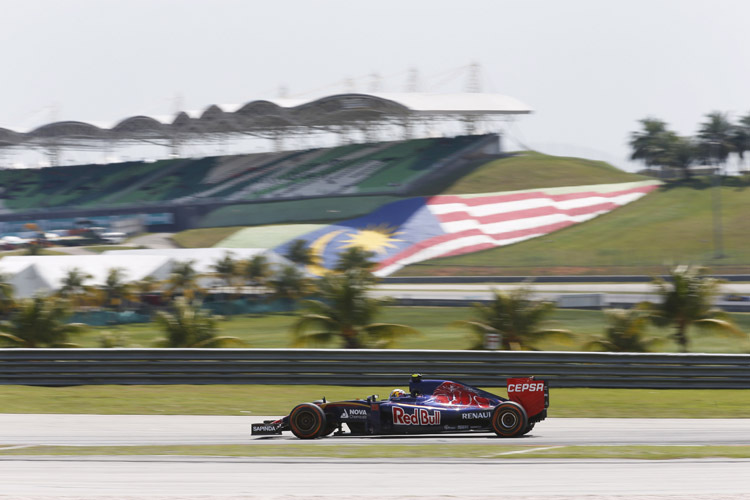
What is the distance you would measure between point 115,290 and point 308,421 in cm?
2716

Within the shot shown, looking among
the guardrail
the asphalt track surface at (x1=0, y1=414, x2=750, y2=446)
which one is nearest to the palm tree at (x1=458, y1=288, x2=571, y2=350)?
the guardrail

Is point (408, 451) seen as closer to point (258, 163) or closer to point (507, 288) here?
point (507, 288)

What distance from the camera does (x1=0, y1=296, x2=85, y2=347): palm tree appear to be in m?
18.6

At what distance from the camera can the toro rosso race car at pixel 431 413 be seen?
1092 centimetres

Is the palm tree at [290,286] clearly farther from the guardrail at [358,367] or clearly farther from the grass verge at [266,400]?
the grass verge at [266,400]

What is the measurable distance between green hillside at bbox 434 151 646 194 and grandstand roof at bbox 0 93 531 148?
602cm

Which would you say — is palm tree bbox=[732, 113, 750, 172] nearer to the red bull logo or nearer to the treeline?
the treeline

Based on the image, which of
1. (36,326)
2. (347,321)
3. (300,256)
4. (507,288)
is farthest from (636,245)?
(36,326)

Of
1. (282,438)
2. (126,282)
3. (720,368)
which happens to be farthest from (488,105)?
(282,438)

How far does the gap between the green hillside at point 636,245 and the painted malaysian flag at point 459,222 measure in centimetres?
139

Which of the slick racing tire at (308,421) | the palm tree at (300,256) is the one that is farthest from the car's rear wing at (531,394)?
the palm tree at (300,256)

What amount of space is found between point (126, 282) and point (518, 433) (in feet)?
95.2

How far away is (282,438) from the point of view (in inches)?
448

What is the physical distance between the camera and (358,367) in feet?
51.2
